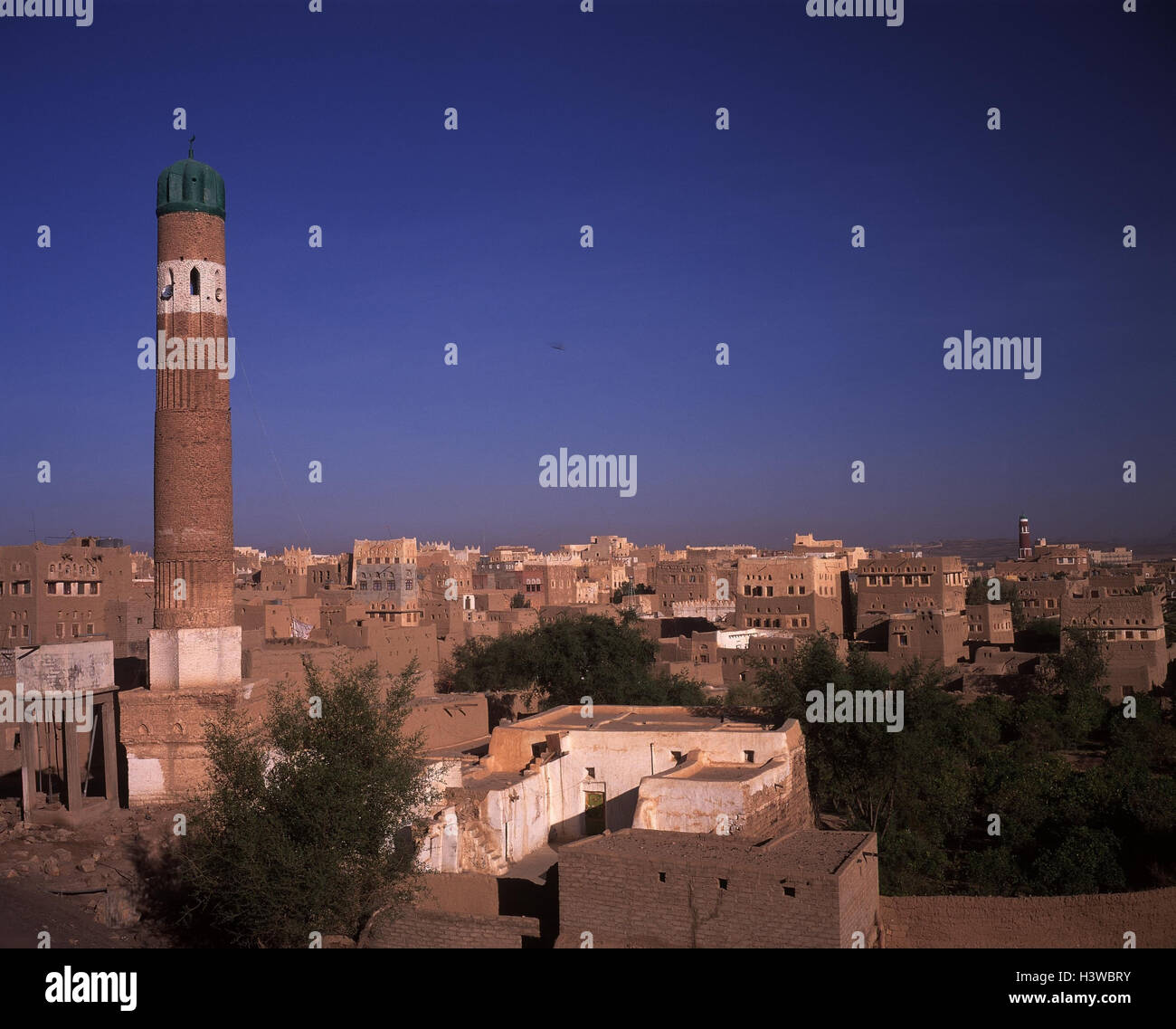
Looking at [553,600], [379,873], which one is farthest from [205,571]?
[553,600]

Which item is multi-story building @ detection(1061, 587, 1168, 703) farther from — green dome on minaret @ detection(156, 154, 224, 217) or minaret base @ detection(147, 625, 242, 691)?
green dome on minaret @ detection(156, 154, 224, 217)

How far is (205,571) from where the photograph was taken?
19.0 metres

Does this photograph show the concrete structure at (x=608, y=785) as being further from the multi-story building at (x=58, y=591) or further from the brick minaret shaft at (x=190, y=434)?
the multi-story building at (x=58, y=591)

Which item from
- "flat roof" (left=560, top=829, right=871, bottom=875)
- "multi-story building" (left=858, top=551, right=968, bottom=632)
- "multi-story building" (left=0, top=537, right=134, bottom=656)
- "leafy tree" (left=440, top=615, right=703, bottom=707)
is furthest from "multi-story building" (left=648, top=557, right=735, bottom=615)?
"flat roof" (left=560, top=829, right=871, bottom=875)

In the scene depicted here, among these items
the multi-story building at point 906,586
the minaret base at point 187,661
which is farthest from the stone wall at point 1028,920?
the multi-story building at point 906,586

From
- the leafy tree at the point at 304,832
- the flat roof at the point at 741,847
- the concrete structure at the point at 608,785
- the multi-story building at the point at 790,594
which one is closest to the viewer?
the flat roof at the point at 741,847

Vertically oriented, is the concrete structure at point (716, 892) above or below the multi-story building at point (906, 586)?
below

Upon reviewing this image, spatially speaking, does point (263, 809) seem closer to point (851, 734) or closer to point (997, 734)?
point (851, 734)

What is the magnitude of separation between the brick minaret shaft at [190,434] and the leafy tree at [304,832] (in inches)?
188

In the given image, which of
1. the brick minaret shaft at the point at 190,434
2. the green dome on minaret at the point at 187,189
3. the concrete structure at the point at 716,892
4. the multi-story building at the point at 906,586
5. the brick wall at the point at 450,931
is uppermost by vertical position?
the green dome on minaret at the point at 187,189

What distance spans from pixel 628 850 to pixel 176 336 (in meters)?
11.9

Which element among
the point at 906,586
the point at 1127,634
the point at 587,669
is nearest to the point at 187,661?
the point at 587,669

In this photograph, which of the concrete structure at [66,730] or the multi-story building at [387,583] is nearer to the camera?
the concrete structure at [66,730]

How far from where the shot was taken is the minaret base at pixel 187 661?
1845 centimetres
